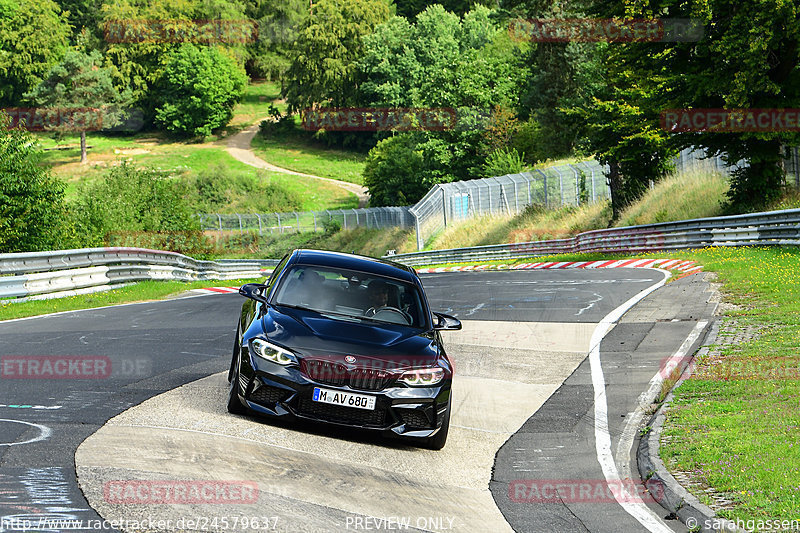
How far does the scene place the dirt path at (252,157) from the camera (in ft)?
329

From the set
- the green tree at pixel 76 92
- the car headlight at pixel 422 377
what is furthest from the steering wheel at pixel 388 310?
the green tree at pixel 76 92

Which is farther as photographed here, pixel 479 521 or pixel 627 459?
pixel 627 459

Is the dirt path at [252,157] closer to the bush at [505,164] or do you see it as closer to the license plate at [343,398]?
the bush at [505,164]

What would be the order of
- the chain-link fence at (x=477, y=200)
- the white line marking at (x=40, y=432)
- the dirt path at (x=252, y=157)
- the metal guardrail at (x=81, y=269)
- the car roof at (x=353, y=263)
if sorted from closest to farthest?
1. the white line marking at (x=40, y=432)
2. the car roof at (x=353, y=263)
3. the metal guardrail at (x=81, y=269)
4. the chain-link fence at (x=477, y=200)
5. the dirt path at (x=252, y=157)

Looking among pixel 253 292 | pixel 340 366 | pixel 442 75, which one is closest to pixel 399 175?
pixel 442 75

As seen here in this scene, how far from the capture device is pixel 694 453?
7660 mm

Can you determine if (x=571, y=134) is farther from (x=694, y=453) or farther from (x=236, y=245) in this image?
(x=236, y=245)

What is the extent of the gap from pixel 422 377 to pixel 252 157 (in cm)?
10782

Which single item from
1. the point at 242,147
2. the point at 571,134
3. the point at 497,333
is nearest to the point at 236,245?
the point at 571,134

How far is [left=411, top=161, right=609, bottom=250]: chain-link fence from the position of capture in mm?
48531

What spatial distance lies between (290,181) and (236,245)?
93.0 ft

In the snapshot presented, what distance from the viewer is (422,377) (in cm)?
810

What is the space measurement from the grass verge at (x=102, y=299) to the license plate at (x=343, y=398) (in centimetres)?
1161

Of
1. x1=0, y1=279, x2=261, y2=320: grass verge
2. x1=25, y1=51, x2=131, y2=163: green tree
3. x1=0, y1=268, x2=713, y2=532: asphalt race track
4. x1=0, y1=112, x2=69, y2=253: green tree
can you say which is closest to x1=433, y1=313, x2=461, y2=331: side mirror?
x1=0, y1=268, x2=713, y2=532: asphalt race track
